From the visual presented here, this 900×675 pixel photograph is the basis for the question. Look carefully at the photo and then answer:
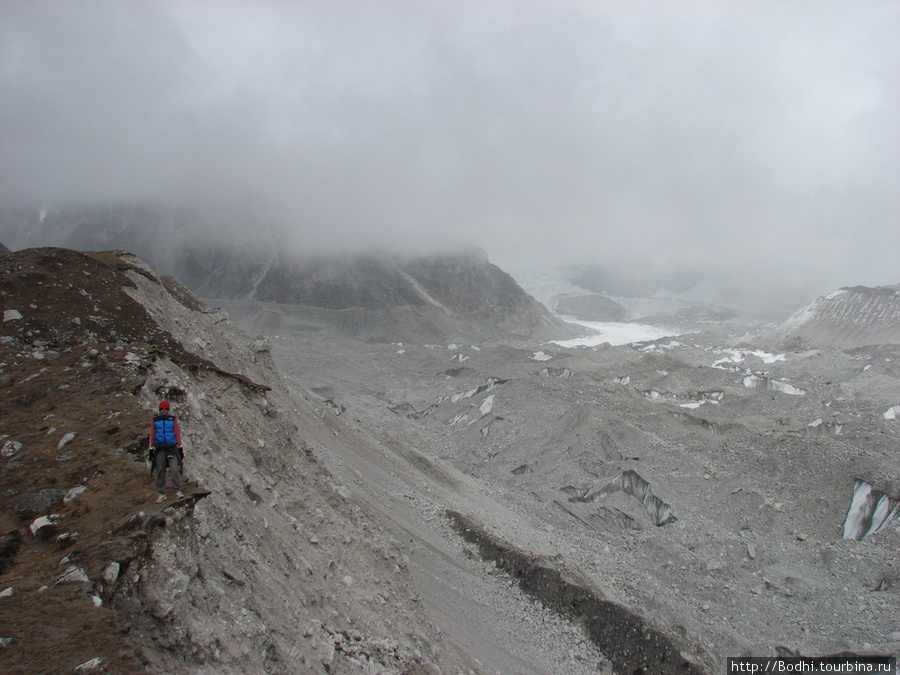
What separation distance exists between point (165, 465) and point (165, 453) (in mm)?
178

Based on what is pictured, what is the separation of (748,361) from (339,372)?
244 feet

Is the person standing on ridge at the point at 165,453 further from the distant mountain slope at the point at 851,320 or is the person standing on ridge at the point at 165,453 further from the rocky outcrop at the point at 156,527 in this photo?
the distant mountain slope at the point at 851,320

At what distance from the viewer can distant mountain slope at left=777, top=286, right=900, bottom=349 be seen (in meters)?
138

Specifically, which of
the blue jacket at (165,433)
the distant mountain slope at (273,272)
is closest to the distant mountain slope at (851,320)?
the distant mountain slope at (273,272)

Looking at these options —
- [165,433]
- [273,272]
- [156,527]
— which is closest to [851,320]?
[273,272]

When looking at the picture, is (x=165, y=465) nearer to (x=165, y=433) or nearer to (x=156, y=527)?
(x=165, y=433)

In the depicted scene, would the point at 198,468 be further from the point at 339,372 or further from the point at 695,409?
the point at 339,372

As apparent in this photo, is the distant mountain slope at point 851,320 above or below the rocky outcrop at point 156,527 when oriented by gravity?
above

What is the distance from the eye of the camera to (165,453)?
8.56 metres

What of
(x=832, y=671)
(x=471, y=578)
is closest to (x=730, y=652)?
(x=832, y=671)

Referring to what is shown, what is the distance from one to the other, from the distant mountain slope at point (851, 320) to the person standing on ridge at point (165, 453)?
157 m

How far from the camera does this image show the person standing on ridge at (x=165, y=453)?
27.7ft

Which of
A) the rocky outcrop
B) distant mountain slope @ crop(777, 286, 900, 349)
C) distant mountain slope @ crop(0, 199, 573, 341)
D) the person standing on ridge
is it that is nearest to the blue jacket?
the person standing on ridge

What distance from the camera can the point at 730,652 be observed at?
19.5 metres
